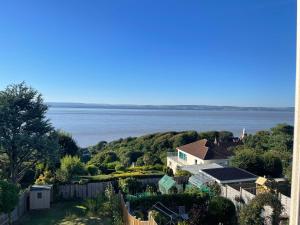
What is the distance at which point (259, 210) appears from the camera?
11688 millimetres

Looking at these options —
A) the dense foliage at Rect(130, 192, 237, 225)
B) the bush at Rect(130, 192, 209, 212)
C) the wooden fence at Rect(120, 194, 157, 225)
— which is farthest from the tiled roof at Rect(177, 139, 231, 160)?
the wooden fence at Rect(120, 194, 157, 225)

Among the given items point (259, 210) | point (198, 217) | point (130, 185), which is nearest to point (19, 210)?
point (130, 185)

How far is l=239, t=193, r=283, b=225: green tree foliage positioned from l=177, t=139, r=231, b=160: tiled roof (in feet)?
48.9

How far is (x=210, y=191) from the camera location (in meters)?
16.3

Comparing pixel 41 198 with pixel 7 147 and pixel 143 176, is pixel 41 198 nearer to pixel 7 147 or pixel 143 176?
pixel 7 147

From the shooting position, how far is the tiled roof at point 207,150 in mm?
27398

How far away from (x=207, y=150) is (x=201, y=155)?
0.94 m

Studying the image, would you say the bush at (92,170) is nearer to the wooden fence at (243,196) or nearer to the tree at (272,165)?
the wooden fence at (243,196)

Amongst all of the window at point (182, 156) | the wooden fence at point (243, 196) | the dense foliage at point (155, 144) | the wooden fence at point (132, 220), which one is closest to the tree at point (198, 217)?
the wooden fence at point (132, 220)

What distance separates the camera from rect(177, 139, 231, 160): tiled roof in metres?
27.4

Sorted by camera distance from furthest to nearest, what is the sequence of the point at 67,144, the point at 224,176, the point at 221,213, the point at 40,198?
the point at 67,144, the point at 224,176, the point at 40,198, the point at 221,213

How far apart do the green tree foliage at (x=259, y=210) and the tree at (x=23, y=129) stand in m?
11.2

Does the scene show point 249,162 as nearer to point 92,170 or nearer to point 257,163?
point 257,163

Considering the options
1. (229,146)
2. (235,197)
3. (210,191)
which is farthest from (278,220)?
(229,146)
